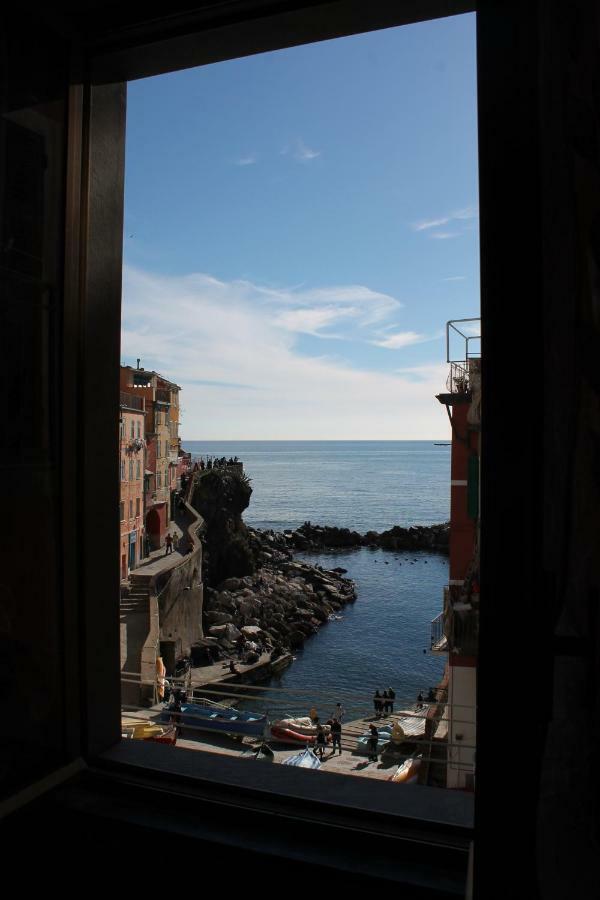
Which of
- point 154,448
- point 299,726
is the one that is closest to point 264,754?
point 299,726

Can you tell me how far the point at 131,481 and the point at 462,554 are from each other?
13.0 meters

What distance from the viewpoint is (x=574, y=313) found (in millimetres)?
646

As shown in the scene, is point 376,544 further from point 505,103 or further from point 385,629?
point 505,103

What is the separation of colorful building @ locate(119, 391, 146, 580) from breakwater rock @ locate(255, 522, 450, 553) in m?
25.2

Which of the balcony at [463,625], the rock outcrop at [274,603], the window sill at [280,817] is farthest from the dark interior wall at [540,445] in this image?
the rock outcrop at [274,603]

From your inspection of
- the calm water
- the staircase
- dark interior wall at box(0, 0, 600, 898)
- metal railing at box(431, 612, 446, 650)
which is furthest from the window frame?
the calm water

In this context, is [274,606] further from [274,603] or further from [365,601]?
[365,601]

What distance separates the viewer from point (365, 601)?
33.3 metres

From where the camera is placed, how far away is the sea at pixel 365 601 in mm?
20016

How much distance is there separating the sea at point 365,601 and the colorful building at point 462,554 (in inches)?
29.2

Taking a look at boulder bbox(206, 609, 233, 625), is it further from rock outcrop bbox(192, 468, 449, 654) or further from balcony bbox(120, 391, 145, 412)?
balcony bbox(120, 391, 145, 412)

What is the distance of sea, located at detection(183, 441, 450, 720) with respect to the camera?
20016mm

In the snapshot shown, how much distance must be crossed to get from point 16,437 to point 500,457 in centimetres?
101

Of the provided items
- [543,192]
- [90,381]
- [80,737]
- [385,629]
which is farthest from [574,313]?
[385,629]
